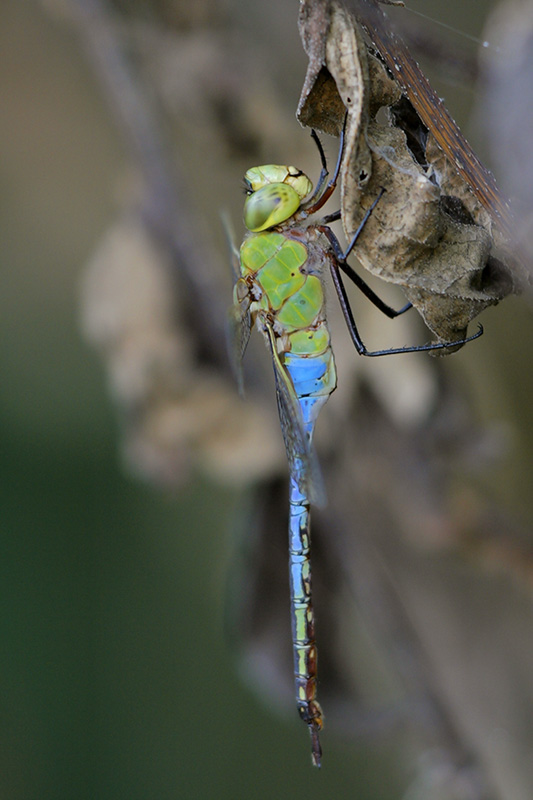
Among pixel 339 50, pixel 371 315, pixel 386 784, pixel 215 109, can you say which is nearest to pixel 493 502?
pixel 371 315

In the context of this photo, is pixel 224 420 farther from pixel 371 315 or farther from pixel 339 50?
pixel 339 50

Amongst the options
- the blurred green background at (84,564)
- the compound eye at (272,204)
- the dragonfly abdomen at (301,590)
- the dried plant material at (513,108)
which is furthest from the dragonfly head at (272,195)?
the blurred green background at (84,564)

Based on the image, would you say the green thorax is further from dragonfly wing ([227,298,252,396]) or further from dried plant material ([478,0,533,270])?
dried plant material ([478,0,533,270])

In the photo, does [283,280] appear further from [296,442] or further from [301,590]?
[301,590]

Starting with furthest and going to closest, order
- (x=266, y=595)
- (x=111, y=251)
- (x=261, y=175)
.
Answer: (x=266, y=595)
(x=111, y=251)
(x=261, y=175)

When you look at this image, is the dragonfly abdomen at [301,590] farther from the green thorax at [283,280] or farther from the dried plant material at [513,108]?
the dried plant material at [513,108]

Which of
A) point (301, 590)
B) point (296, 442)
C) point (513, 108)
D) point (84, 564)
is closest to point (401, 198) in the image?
point (513, 108)

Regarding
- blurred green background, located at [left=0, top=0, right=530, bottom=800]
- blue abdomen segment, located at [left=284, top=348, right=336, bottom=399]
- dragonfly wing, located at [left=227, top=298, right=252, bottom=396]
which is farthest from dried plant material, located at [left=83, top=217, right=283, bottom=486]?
blurred green background, located at [left=0, top=0, right=530, bottom=800]
